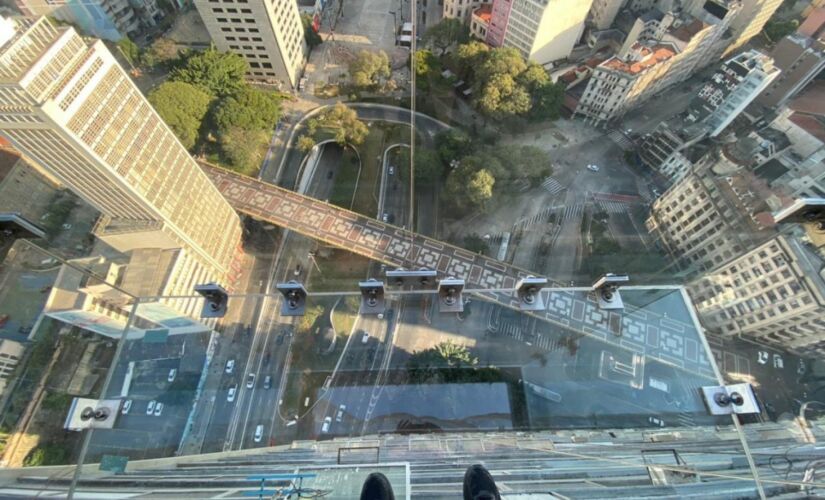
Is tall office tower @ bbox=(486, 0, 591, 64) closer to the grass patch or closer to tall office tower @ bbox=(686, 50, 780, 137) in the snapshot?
tall office tower @ bbox=(686, 50, 780, 137)

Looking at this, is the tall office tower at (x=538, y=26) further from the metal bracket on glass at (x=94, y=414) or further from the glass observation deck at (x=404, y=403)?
the metal bracket on glass at (x=94, y=414)

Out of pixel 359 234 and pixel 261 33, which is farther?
pixel 261 33

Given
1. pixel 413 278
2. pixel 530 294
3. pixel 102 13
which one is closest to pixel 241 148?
pixel 102 13

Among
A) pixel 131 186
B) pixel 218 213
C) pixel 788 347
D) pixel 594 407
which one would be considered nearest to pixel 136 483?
pixel 594 407

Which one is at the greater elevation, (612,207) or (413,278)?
(612,207)

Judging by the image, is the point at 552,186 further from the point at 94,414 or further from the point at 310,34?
the point at 94,414

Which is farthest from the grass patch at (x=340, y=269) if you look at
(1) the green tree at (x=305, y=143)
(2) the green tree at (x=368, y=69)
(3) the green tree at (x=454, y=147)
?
(2) the green tree at (x=368, y=69)
